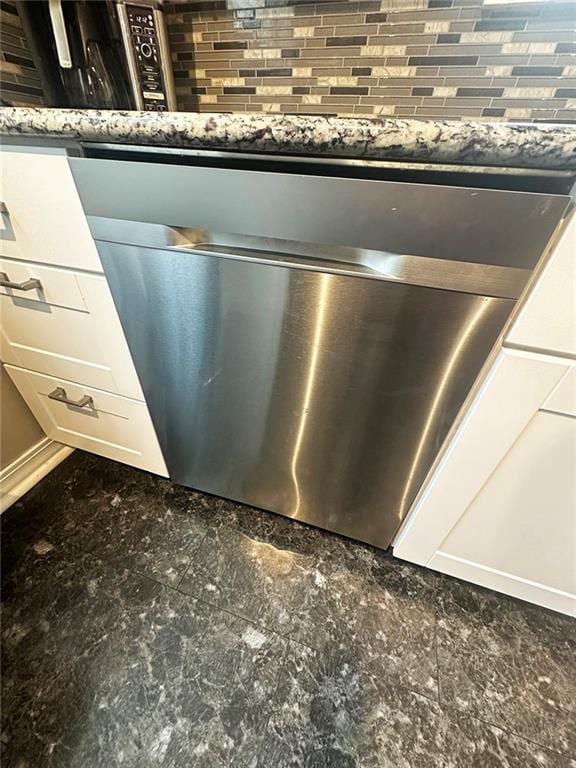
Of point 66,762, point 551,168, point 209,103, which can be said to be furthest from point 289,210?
point 66,762

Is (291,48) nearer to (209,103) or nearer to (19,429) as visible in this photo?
(209,103)

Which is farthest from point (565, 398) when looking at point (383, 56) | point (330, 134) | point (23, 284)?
point (23, 284)

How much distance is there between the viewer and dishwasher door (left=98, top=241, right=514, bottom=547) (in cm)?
52

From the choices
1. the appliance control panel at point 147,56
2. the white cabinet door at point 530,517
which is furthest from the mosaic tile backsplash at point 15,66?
the white cabinet door at point 530,517

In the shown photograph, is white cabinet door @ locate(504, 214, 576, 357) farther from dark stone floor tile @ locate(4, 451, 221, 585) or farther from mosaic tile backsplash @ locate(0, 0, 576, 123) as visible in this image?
dark stone floor tile @ locate(4, 451, 221, 585)

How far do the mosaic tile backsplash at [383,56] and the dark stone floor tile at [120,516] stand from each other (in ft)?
3.91

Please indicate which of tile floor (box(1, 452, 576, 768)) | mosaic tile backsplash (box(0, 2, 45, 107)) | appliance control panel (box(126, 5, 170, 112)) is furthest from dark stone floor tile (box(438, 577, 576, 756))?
mosaic tile backsplash (box(0, 2, 45, 107))

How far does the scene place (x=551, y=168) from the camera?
1.28 feet

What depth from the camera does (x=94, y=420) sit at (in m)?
0.99

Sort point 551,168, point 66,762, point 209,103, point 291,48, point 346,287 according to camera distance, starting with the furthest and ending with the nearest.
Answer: point 209,103, point 291,48, point 66,762, point 346,287, point 551,168

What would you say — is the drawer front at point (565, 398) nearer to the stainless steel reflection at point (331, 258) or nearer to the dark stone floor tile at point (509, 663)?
the stainless steel reflection at point (331, 258)

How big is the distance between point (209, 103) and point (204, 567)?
4.28ft

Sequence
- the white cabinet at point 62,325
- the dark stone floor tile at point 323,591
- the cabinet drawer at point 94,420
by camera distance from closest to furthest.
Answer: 1. the white cabinet at point 62,325
2. the dark stone floor tile at point 323,591
3. the cabinet drawer at point 94,420

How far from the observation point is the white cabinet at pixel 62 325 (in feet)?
1.94
